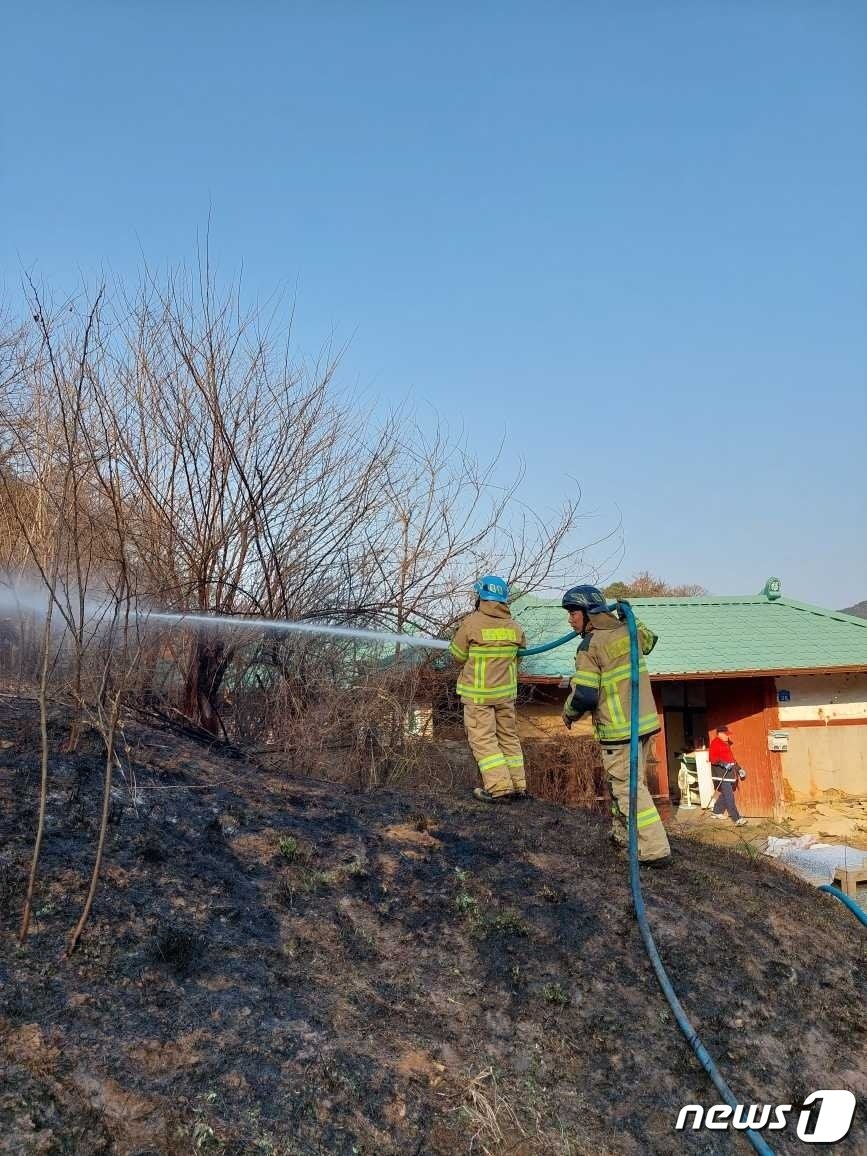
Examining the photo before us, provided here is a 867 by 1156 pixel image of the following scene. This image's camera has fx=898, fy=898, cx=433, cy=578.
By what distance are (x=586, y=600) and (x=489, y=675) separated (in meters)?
1.28

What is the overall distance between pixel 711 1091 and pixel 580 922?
1132 millimetres

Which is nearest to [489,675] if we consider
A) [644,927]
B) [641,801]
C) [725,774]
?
[641,801]

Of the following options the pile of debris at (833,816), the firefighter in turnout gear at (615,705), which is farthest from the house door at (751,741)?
the firefighter in turnout gear at (615,705)

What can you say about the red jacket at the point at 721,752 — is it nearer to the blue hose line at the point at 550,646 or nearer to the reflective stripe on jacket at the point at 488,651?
the blue hose line at the point at 550,646

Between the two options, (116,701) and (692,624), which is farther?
(692,624)

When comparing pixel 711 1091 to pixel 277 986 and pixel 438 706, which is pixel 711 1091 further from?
pixel 438 706

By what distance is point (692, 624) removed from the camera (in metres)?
18.4

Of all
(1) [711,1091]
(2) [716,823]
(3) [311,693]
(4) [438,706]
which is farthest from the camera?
(2) [716,823]

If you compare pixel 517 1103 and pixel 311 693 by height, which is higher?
pixel 311 693

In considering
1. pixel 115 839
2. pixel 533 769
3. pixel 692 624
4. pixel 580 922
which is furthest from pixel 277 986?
pixel 692 624

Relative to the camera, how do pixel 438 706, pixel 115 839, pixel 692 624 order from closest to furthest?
pixel 115 839, pixel 438 706, pixel 692 624

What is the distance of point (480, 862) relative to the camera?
512cm

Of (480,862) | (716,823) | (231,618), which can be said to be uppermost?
(231,618)

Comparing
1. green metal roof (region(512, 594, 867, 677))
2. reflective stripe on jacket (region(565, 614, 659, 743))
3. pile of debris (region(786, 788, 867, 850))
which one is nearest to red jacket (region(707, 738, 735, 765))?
pile of debris (region(786, 788, 867, 850))
